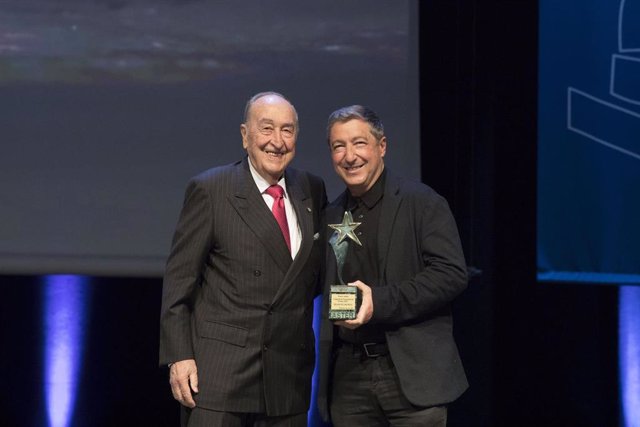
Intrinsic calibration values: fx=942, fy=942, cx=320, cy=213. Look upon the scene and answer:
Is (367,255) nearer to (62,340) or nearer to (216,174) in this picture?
(216,174)

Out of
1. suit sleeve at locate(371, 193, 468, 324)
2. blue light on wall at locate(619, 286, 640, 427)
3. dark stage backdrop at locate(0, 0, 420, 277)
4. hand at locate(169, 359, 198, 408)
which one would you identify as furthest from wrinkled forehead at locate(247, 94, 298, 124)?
blue light on wall at locate(619, 286, 640, 427)

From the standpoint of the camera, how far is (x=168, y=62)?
4.09 metres

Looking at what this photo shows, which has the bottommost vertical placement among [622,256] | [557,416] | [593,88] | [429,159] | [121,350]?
[557,416]

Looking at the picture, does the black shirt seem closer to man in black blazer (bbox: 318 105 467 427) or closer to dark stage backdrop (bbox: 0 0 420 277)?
man in black blazer (bbox: 318 105 467 427)

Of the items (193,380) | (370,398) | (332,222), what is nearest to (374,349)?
(370,398)

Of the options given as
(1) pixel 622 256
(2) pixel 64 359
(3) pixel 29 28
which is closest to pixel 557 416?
(1) pixel 622 256

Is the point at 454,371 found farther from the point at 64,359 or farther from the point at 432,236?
the point at 64,359

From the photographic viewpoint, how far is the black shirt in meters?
2.57

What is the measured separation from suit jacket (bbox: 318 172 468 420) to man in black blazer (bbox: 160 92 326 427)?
125 mm

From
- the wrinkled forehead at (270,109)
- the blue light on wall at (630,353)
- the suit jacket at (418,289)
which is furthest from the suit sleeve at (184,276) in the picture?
the blue light on wall at (630,353)

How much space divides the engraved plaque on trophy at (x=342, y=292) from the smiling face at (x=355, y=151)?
0.14 metres

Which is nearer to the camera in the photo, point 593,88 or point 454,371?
point 454,371

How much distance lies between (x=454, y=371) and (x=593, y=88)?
193 cm

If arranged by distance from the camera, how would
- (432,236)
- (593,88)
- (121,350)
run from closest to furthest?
1. (432,236)
2. (593,88)
3. (121,350)
